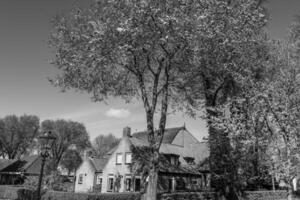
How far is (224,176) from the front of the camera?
87.9ft

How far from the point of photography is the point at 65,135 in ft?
233

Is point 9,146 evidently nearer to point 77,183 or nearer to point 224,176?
point 77,183

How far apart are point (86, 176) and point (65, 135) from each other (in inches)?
1272

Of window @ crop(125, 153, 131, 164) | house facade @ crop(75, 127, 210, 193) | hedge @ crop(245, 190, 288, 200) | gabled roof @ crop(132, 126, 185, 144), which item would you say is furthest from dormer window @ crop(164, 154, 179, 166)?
hedge @ crop(245, 190, 288, 200)

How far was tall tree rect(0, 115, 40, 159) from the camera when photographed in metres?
66.6

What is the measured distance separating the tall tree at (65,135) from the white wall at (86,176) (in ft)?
97.5

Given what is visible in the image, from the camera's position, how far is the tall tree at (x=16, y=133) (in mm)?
66625

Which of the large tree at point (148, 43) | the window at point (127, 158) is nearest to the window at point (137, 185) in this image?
the window at point (127, 158)

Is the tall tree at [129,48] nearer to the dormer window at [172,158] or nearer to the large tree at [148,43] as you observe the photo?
the large tree at [148,43]

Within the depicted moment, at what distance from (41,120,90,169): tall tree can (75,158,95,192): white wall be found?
2973 cm

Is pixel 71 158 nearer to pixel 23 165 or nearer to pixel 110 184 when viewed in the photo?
pixel 23 165

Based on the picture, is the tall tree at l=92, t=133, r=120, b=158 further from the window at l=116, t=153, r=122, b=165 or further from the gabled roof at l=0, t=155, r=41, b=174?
the window at l=116, t=153, r=122, b=165

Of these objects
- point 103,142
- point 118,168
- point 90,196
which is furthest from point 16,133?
point 90,196

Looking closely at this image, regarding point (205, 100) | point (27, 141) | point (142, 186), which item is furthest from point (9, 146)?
point (205, 100)
